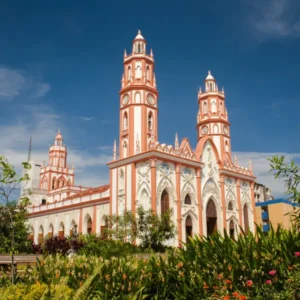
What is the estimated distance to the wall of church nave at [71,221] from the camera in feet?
128

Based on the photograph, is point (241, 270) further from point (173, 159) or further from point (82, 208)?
point (82, 208)

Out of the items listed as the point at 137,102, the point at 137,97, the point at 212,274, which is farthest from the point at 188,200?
the point at 212,274

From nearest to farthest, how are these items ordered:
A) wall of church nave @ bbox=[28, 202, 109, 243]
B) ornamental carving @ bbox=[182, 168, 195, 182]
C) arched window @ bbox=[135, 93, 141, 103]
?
1. ornamental carving @ bbox=[182, 168, 195, 182]
2. arched window @ bbox=[135, 93, 141, 103]
3. wall of church nave @ bbox=[28, 202, 109, 243]

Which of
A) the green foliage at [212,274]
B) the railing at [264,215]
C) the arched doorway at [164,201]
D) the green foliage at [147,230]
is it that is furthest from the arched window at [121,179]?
the green foliage at [212,274]

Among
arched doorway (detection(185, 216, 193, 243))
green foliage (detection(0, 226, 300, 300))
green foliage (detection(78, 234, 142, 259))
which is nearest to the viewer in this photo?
green foliage (detection(0, 226, 300, 300))

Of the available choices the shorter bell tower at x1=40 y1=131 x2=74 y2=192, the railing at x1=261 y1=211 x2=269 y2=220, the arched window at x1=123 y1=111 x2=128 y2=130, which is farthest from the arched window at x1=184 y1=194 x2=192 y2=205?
the shorter bell tower at x1=40 y1=131 x2=74 y2=192

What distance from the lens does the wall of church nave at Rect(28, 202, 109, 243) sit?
39.1 m

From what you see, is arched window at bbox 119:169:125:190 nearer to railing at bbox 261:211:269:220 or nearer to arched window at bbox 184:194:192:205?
arched window at bbox 184:194:192:205

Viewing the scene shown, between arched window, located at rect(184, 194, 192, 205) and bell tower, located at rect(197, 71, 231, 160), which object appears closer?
arched window, located at rect(184, 194, 192, 205)

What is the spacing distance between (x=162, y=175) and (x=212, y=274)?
83.7 ft

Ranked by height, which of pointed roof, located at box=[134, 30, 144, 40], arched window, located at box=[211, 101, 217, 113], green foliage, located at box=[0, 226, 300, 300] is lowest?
green foliage, located at box=[0, 226, 300, 300]

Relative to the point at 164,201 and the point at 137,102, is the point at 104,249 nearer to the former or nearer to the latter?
the point at 164,201

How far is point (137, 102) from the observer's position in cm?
3641

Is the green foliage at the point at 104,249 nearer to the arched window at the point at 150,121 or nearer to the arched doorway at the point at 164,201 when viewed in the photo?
the arched doorway at the point at 164,201
